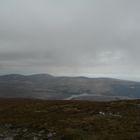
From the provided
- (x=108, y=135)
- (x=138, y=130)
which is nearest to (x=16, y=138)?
(x=108, y=135)

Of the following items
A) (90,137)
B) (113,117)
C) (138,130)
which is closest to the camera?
(90,137)

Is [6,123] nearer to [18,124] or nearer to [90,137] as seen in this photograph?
[18,124]

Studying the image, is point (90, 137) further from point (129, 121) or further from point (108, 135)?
point (129, 121)

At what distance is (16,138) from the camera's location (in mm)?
28984

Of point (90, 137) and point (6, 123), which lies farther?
point (6, 123)

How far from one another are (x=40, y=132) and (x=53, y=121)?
462 centimetres

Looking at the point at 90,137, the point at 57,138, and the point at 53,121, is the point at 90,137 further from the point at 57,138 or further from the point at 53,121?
the point at 53,121

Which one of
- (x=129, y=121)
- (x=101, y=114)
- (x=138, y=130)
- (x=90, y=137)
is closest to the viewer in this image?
(x=90, y=137)

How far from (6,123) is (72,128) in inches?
397

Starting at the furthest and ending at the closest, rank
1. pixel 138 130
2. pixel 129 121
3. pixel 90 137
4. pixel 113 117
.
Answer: pixel 113 117, pixel 129 121, pixel 138 130, pixel 90 137

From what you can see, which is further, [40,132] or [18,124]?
[18,124]

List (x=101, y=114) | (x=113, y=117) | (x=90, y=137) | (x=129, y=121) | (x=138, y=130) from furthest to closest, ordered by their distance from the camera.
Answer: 1. (x=101, y=114)
2. (x=113, y=117)
3. (x=129, y=121)
4. (x=138, y=130)
5. (x=90, y=137)

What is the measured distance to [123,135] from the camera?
26.8 metres

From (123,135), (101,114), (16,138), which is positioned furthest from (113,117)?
(16,138)
